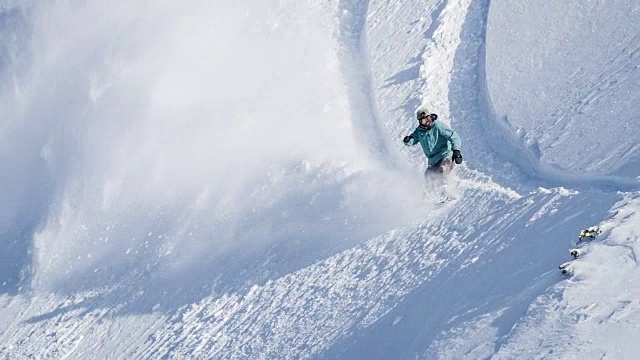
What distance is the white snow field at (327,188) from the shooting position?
7.78 meters

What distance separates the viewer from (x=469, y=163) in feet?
32.8

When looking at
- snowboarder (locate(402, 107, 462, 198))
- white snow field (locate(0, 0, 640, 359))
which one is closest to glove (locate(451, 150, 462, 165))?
snowboarder (locate(402, 107, 462, 198))

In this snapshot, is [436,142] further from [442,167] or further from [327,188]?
[327,188]

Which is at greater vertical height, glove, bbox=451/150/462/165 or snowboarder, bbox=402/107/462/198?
snowboarder, bbox=402/107/462/198

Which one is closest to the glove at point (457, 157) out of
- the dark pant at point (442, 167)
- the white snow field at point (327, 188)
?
the dark pant at point (442, 167)

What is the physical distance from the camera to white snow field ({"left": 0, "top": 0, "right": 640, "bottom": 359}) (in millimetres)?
7781

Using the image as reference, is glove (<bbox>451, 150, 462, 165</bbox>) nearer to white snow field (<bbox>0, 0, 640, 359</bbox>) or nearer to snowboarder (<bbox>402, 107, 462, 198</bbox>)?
snowboarder (<bbox>402, 107, 462, 198</bbox>)

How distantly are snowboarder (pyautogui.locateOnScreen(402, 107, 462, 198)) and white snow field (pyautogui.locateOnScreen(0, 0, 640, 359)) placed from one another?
0.43 metres

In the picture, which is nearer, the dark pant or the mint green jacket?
the mint green jacket

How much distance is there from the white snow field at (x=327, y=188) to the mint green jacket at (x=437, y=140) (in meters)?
0.61

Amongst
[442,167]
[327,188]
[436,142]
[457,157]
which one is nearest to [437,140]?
[436,142]

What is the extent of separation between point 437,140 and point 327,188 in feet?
6.98

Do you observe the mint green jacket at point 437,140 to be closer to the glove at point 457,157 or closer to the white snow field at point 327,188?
the glove at point 457,157

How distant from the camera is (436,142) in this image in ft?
30.4
